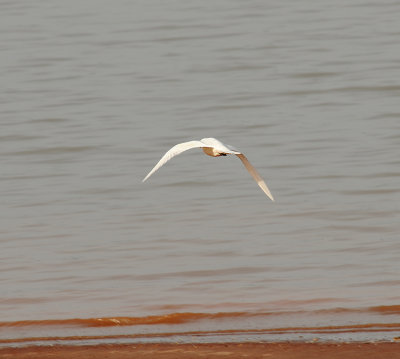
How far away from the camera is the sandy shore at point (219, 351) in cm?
568

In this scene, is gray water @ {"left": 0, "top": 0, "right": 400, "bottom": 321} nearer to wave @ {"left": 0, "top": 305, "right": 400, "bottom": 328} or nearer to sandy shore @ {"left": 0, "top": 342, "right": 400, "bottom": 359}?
wave @ {"left": 0, "top": 305, "right": 400, "bottom": 328}

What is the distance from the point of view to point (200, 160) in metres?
12.8

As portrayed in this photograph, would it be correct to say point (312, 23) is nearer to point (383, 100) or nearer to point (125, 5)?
point (125, 5)

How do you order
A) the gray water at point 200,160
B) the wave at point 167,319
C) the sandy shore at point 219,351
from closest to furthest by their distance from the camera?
the sandy shore at point 219,351 < the wave at point 167,319 < the gray water at point 200,160

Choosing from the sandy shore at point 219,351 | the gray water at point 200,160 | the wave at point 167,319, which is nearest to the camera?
the sandy shore at point 219,351

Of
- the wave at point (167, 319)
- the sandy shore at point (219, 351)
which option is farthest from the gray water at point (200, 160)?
the sandy shore at point (219, 351)

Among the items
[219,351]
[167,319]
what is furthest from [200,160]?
[219,351]

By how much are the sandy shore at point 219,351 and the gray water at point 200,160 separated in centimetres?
124

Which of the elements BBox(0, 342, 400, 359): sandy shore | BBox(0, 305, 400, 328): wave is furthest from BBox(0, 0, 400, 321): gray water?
BBox(0, 342, 400, 359): sandy shore

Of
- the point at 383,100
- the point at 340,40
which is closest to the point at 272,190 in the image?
the point at 383,100

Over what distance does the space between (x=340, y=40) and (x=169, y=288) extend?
40.4ft

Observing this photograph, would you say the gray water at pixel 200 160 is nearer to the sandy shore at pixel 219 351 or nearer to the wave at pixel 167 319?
the wave at pixel 167 319

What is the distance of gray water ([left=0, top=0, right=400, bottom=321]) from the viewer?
8070 mm

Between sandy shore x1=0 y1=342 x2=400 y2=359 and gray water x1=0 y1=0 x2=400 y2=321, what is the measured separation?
124cm
